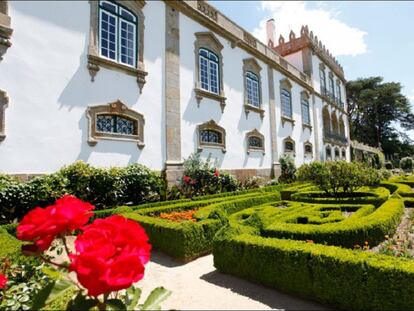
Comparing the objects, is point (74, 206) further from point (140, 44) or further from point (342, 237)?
point (140, 44)

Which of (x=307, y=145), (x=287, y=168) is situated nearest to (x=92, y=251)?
(x=287, y=168)

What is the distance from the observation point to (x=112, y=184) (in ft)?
26.2

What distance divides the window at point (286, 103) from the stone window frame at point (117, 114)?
12.7m

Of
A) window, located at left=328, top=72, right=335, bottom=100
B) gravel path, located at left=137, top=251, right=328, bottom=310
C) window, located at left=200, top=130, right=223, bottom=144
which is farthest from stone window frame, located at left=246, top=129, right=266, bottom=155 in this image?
window, located at left=328, top=72, right=335, bottom=100

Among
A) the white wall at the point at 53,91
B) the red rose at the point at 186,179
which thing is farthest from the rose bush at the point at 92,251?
the red rose at the point at 186,179

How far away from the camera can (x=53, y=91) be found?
772 centimetres

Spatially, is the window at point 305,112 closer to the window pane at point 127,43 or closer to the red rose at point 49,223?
the window pane at point 127,43

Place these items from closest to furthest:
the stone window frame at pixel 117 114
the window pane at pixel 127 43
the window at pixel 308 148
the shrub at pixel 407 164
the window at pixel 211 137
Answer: the stone window frame at pixel 117 114 < the window pane at pixel 127 43 < the window at pixel 211 137 < the window at pixel 308 148 < the shrub at pixel 407 164

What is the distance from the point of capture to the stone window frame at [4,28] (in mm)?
6875

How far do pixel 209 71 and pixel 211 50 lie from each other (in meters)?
1.12

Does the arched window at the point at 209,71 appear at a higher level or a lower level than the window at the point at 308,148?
higher

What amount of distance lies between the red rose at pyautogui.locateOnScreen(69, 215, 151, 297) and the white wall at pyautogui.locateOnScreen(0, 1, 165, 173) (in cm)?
708

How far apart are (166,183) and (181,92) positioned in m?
4.08

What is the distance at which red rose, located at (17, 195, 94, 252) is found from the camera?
1310 millimetres
